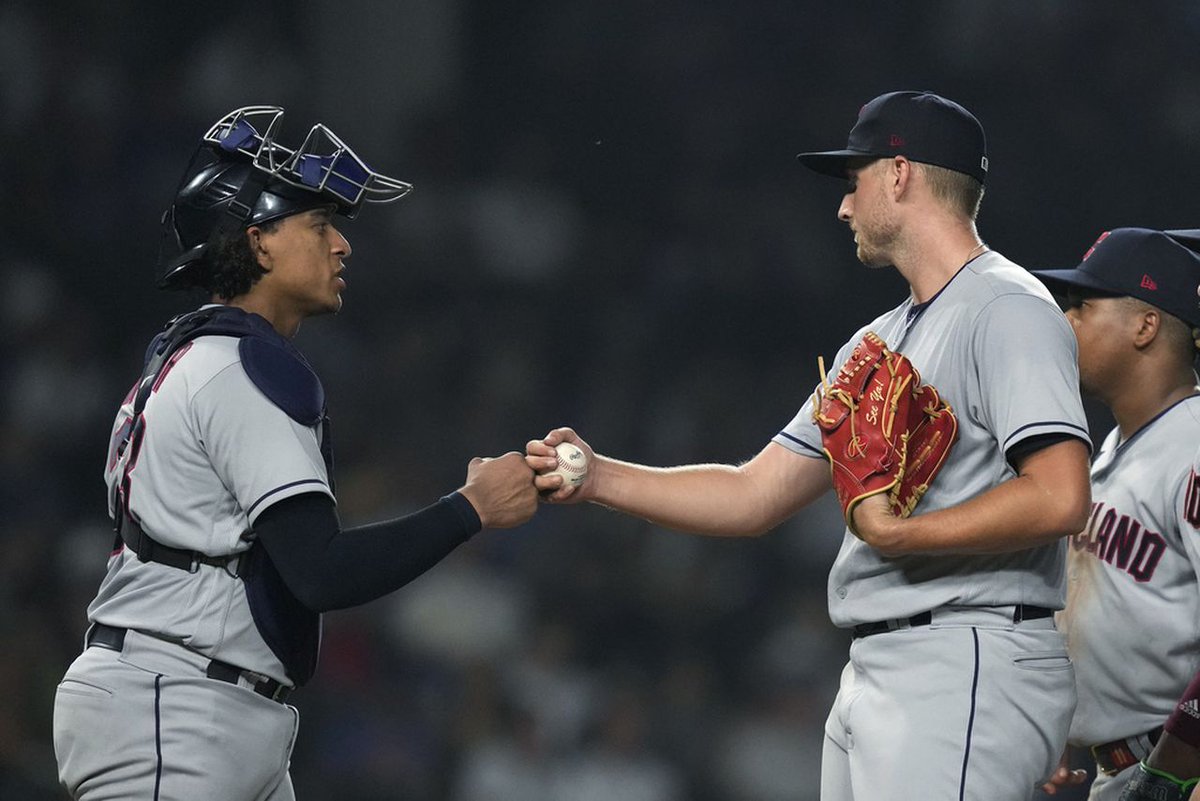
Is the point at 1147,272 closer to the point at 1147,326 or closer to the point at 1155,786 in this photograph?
the point at 1147,326

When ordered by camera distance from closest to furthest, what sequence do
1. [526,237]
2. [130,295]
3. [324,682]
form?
[324,682] < [130,295] < [526,237]

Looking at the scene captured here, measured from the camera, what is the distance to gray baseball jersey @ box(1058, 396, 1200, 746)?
8.48ft

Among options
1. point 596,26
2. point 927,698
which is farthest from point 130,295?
point 927,698

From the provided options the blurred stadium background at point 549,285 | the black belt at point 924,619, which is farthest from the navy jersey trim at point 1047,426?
the blurred stadium background at point 549,285

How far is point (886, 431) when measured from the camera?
2.21 meters

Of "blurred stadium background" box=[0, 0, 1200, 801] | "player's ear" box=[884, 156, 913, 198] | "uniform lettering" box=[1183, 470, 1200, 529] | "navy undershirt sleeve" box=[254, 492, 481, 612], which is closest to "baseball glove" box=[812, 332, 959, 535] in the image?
"player's ear" box=[884, 156, 913, 198]

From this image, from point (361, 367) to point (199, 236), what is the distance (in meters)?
3.67

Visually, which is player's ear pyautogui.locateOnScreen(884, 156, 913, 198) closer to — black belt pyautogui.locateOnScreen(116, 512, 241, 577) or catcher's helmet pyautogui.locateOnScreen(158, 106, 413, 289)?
catcher's helmet pyautogui.locateOnScreen(158, 106, 413, 289)

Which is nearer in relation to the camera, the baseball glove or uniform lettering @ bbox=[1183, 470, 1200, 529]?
the baseball glove

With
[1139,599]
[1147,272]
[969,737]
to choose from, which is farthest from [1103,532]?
[969,737]

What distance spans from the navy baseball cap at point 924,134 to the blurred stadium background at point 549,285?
3.36 metres

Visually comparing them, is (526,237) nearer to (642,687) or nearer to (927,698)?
(642,687)

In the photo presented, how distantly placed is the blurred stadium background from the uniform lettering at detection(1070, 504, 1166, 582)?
2932mm

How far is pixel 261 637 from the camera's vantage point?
2.22 meters
